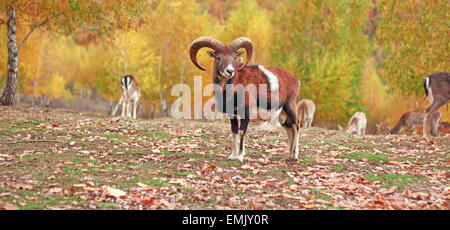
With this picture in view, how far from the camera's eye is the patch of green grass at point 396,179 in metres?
9.06

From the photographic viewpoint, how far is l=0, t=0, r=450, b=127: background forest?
20750 mm

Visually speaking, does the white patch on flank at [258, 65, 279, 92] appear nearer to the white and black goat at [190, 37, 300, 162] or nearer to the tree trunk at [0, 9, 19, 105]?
the white and black goat at [190, 37, 300, 162]

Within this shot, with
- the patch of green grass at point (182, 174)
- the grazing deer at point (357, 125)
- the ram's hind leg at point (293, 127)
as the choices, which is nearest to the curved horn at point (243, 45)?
the ram's hind leg at point (293, 127)

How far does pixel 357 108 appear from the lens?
121ft

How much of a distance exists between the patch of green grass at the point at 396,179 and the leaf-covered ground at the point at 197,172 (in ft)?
0.07

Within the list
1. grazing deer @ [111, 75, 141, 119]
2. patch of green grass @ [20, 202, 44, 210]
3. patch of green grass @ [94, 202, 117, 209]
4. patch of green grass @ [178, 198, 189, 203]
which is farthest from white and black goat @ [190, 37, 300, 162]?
grazing deer @ [111, 75, 141, 119]

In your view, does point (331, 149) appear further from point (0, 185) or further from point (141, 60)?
point (141, 60)

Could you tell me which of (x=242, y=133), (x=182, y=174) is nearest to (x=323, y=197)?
(x=182, y=174)

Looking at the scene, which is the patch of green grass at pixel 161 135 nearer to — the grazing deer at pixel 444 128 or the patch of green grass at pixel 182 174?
the patch of green grass at pixel 182 174

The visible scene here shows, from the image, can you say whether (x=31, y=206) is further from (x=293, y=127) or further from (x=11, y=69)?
(x=11, y=69)

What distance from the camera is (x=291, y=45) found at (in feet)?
127

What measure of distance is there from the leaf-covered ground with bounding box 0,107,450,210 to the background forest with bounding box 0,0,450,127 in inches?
311
